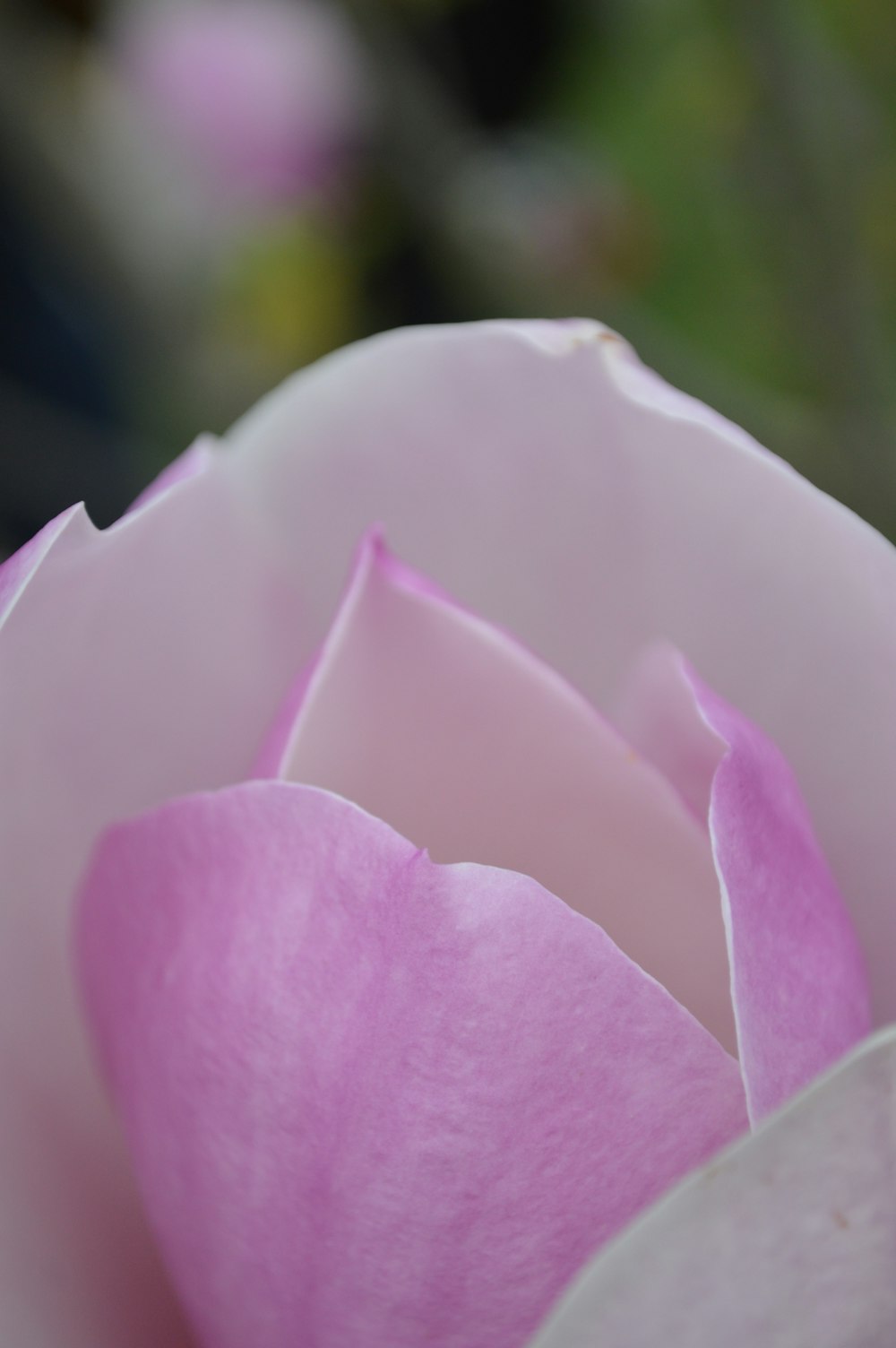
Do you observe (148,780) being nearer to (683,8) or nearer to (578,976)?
(578,976)

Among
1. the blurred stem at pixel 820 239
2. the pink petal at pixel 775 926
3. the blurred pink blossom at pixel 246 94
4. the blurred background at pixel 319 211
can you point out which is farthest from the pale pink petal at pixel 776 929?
the blurred pink blossom at pixel 246 94

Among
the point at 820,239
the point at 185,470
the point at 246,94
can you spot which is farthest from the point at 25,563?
the point at 246,94

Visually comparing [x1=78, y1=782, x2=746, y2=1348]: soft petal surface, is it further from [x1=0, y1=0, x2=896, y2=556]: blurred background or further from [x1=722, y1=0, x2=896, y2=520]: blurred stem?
[x1=0, y1=0, x2=896, y2=556]: blurred background

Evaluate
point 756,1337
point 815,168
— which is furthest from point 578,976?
point 815,168

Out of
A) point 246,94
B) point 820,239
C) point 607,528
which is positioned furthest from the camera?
point 246,94

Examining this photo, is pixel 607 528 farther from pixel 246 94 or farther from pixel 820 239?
pixel 246 94

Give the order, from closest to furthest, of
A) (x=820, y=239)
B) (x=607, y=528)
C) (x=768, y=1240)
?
(x=768, y=1240)
(x=607, y=528)
(x=820, y=239)

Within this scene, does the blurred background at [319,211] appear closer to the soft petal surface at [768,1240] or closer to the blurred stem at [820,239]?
the blurred stem at [820,239]
